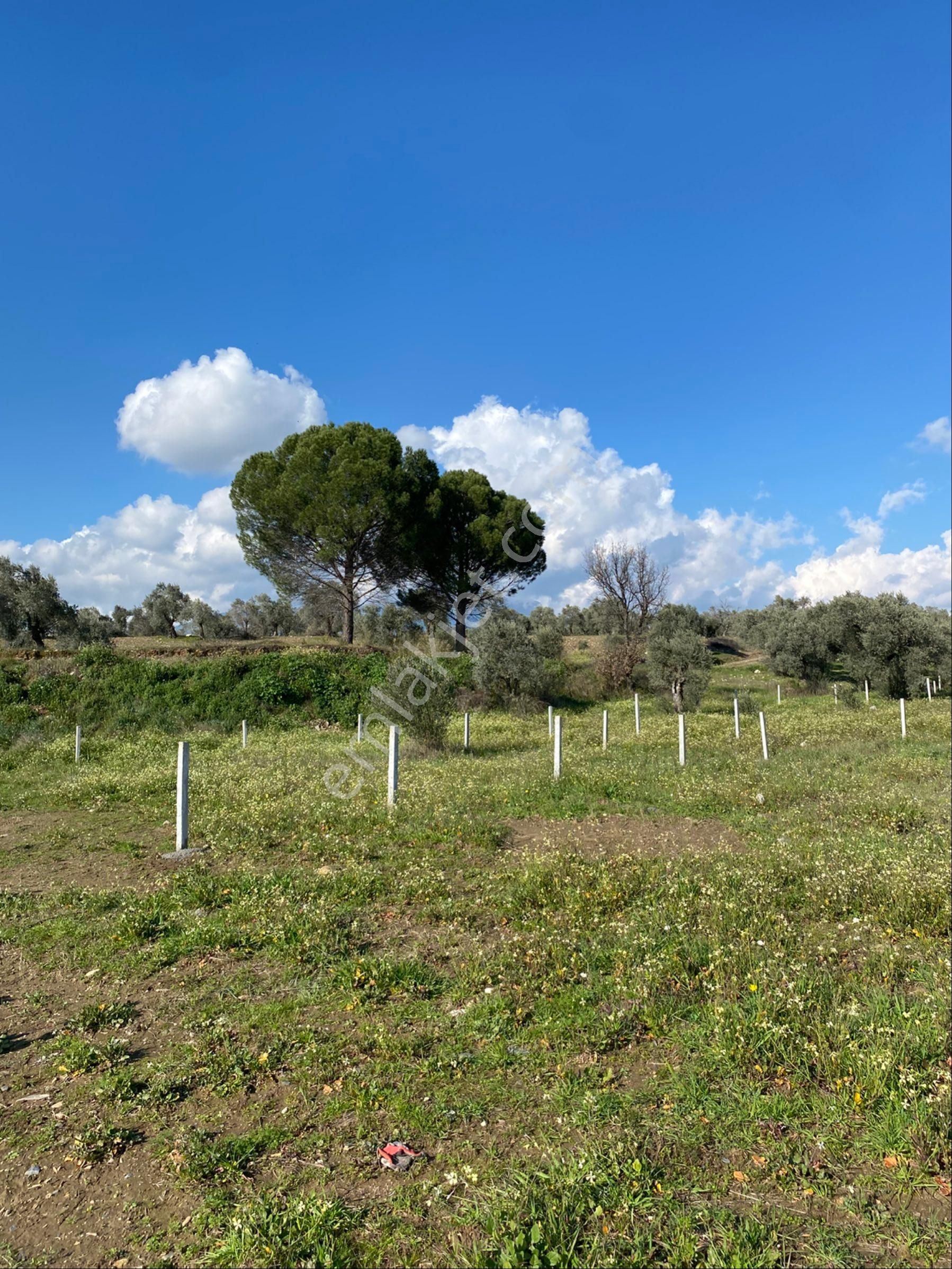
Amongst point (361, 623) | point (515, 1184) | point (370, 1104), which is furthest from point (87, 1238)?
point (361, 623)

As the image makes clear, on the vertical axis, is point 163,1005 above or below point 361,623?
below

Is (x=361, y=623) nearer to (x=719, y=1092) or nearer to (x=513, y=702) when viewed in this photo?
(x=513, y=702)

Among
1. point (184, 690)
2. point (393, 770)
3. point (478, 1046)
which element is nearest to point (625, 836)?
point (393, 770)

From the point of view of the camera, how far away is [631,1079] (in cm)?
402

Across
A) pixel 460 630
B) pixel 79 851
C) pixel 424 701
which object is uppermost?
pixel 460 630

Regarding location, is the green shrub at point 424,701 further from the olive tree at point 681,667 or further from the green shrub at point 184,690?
the olive tree at point 681,667

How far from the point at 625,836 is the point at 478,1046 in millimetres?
5399

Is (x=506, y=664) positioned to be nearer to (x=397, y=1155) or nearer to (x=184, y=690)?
(x=184, y=690)

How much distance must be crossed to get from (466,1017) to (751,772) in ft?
34.4

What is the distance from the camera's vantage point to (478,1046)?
4.37m

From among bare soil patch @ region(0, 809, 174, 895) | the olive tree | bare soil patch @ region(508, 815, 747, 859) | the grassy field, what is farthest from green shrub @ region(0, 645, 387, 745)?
bare soil patch @ region(508, 815, 747, 859)

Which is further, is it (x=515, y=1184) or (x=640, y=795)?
(x=640, y=795)

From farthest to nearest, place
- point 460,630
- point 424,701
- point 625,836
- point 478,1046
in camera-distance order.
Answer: point 460,630 → point 424,701 → point 625,836 → point 478,1046

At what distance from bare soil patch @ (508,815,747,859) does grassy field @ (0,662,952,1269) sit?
90 millimetres
